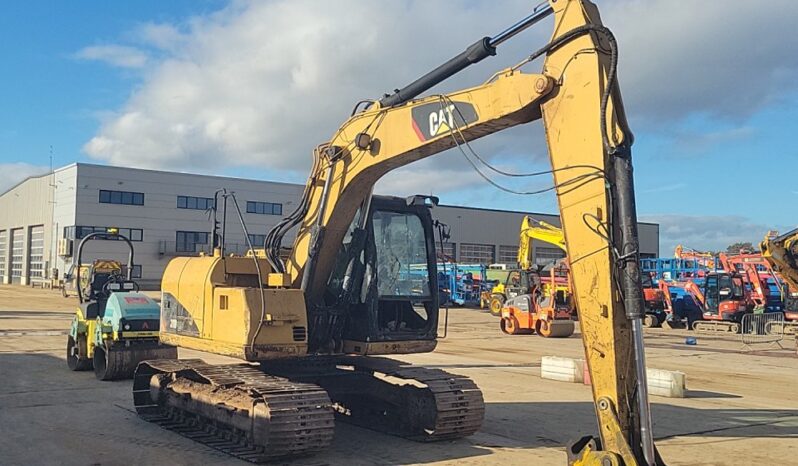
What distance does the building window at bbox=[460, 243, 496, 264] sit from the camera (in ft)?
226

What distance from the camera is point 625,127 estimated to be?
5.87m

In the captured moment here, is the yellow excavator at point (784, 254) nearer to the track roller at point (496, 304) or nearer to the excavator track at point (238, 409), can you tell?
the excavator track at point (238, 409)

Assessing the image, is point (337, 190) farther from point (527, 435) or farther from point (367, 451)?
point (527, 435)

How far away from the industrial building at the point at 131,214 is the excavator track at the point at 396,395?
136 ft

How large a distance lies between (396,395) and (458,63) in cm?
427

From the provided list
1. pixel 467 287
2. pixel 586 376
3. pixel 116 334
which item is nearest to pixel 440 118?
pixel 116 334

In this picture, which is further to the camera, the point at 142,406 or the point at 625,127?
the point at 142,406

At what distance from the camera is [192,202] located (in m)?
59.4

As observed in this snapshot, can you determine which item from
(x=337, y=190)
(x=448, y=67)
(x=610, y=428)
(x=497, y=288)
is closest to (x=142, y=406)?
(x=337, y=190)

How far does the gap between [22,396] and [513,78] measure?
31.2ft

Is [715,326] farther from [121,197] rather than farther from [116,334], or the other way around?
[121,197]

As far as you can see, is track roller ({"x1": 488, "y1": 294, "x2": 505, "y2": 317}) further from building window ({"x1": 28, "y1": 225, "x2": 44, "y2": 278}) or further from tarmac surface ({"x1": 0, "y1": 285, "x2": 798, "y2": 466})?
building window ({"x1": 28, "y1": 225, "x2": 44, "y2": 278})

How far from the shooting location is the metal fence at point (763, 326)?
28.3 metres

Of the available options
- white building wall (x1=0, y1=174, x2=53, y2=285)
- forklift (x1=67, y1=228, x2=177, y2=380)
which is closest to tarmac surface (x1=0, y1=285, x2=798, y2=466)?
forklift (x1=67, y1=228, x2=177, y2=380)
